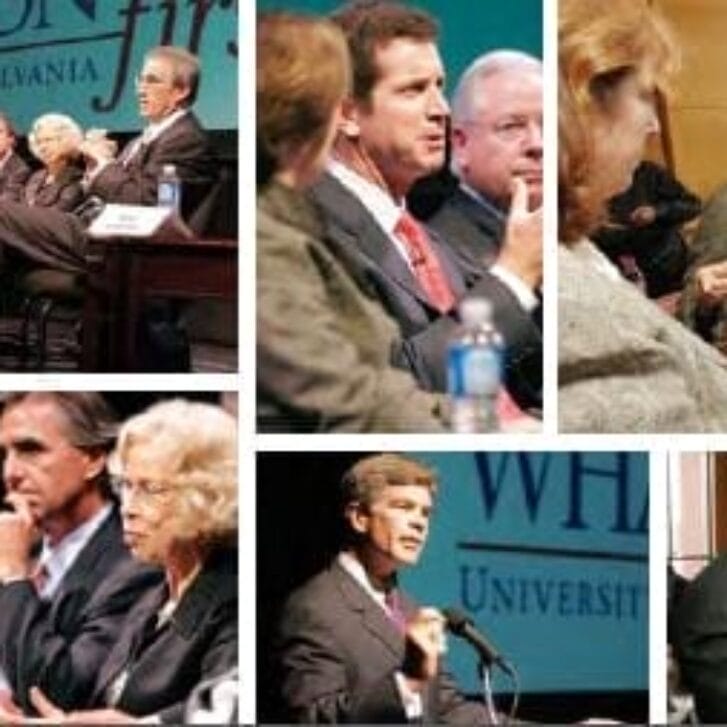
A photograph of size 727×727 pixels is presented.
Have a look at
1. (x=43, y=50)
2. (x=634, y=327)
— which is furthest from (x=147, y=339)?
(x=634, y=327)

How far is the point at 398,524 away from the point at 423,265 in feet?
1.50

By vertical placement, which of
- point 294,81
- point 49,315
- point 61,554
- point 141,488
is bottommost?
point 61,554

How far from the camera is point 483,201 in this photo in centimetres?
361

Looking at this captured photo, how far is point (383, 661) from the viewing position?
11.9 ft

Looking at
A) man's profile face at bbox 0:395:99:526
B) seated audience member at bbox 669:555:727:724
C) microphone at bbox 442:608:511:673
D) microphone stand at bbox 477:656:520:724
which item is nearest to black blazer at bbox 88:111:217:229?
man's profile face at bbox 0:395:99:526

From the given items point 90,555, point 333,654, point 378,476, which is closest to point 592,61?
point 378,476

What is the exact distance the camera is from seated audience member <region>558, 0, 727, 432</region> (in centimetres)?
362

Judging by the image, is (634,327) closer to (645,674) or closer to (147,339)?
(645,674)

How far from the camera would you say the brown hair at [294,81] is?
356cm

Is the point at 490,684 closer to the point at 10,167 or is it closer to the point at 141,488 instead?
the point at 141,488

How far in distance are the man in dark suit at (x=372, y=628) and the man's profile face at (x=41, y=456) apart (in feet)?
1.42

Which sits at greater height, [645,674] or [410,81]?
[410,81]

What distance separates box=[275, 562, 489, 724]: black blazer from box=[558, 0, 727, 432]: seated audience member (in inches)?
19.0

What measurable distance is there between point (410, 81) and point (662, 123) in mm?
451
